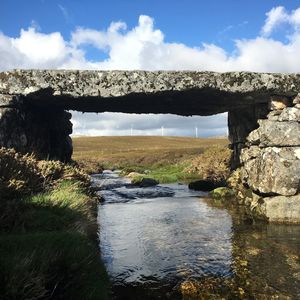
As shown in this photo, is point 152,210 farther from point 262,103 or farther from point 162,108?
point 262,103

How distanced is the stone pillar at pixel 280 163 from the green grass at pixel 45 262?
8152mm

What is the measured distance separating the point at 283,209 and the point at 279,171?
1315 mm

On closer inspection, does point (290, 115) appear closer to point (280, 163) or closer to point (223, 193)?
point (280, 163)

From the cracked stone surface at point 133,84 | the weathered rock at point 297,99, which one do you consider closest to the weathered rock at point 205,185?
the weathered rock at point 297,99

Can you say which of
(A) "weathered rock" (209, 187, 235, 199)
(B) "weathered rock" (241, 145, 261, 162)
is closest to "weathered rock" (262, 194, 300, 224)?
(B) "weathered rock" (241, 145, 261, 162)

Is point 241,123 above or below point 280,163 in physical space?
above

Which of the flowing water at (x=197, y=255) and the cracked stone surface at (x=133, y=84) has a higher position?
the cracked stone surface at (x=133, y=84)

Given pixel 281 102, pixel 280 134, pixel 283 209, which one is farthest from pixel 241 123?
pixel 283 209

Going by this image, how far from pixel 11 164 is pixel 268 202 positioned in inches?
344

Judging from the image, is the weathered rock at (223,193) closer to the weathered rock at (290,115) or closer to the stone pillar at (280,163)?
the stone pillar at (280,163)

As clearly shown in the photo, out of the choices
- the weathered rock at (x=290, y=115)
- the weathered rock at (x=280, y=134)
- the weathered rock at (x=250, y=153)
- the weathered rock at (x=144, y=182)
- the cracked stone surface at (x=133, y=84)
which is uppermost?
the cracked stone surface at (x=133, y=84)

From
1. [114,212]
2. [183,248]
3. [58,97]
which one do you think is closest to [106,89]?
[58,97]

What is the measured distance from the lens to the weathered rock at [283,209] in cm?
1452

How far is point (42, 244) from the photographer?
674cm
